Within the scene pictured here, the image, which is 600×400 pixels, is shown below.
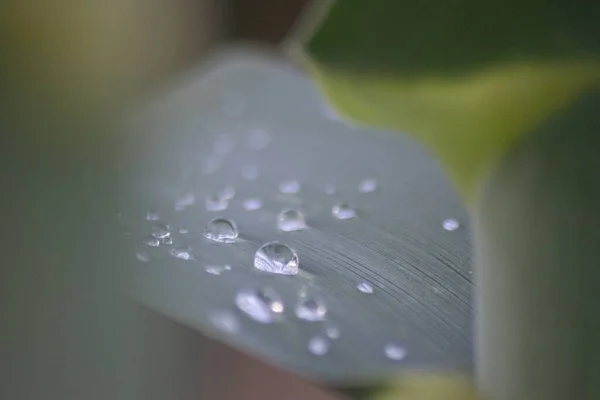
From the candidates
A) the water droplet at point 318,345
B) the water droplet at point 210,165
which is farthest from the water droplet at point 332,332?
the water droplet at point 210,165

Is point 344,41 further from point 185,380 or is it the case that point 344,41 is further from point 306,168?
point 185,380

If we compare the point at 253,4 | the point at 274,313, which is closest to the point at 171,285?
the point at 274,313

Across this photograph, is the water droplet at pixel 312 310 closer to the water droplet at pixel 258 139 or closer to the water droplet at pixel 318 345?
the water droplet at pixel 318 345

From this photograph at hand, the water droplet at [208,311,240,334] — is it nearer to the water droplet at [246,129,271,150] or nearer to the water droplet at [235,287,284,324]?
the water droplet at [235,287,284,324]

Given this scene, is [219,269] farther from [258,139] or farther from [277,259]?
[258,139]

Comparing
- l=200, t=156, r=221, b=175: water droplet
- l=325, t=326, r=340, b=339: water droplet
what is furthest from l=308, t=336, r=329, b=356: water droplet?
l=200, t=156, r=221, b=175: water droplet

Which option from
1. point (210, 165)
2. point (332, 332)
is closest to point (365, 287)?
point (332, 332)
